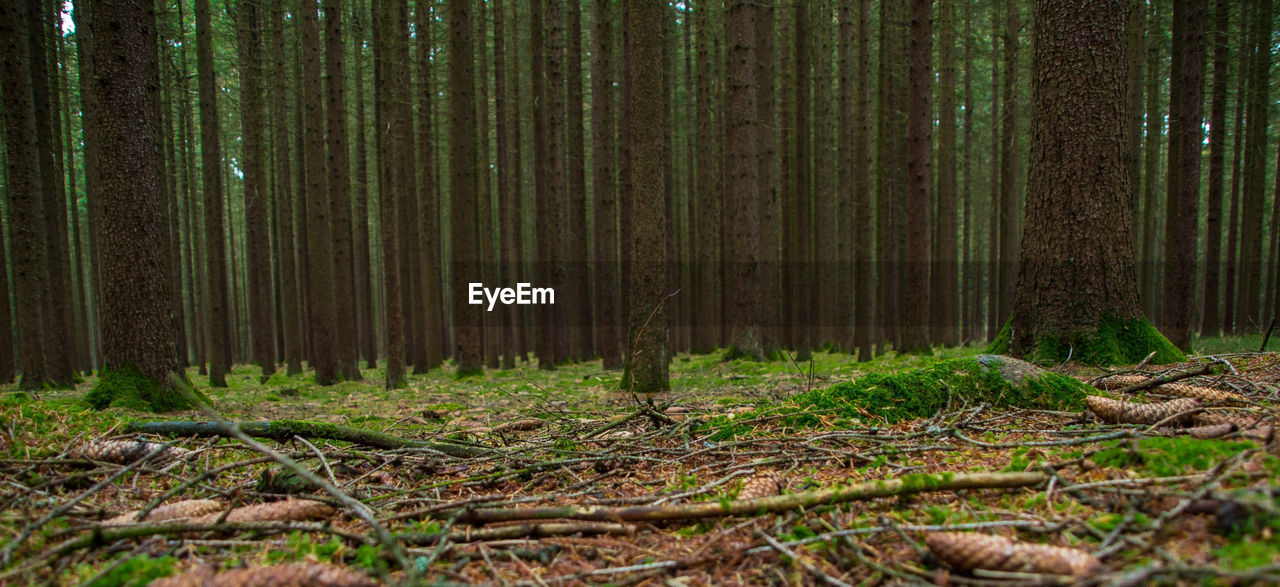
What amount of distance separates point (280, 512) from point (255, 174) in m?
14.2

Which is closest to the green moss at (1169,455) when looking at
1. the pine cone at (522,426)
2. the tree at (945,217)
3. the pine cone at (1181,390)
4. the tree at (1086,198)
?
the pine cone at (1181,390)

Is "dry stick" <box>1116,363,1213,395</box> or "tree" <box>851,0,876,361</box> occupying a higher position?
"tree" <box>851,0,876,361</box>

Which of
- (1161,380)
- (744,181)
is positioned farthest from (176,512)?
(744,181)

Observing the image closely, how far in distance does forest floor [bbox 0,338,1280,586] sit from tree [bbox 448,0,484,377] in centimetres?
932

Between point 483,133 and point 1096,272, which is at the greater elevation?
point 483,133

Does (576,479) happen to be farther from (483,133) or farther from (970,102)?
(970,102)

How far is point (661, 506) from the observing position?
2.23 metres

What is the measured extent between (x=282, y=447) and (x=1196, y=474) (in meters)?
4.44

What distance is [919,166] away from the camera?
11227 mm

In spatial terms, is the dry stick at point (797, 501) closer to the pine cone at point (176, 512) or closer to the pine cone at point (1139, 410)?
the pine cone at point (1139, 410)

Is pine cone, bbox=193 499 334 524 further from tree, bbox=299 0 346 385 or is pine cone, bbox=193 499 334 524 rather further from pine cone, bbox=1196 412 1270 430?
tree, bbox=299 0 346 385

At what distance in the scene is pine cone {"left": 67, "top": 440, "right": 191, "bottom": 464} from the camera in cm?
302

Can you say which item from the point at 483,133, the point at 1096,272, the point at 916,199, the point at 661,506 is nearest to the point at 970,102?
the point at 916,199

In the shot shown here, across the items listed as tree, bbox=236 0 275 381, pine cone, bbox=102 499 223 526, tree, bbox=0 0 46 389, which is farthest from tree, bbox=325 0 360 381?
pine cone, bbox=102 499 223 526
